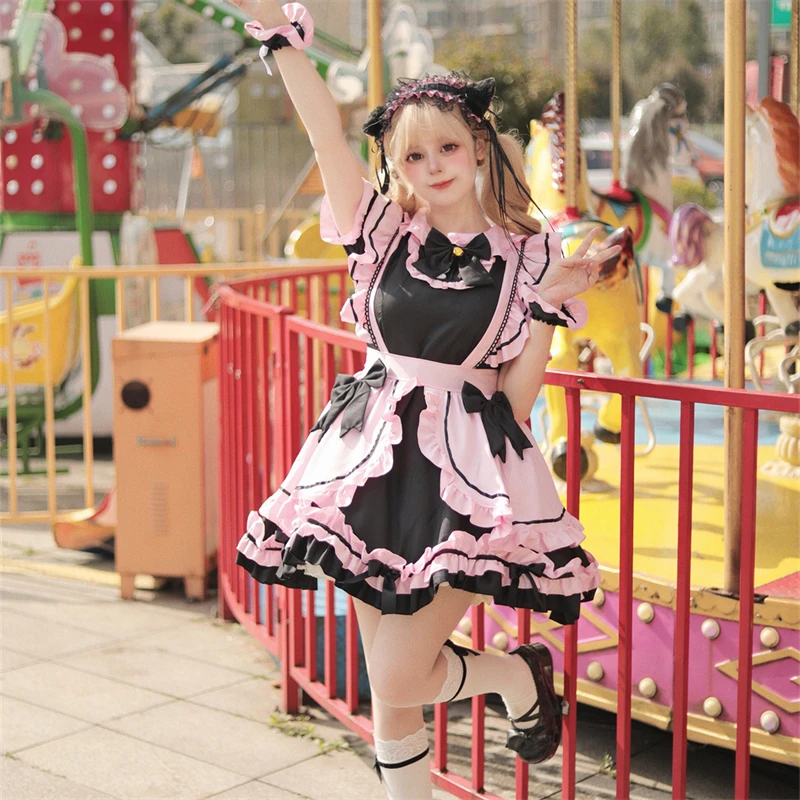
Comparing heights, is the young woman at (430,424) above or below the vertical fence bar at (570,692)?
above

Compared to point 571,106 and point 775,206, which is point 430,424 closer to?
point 571,106

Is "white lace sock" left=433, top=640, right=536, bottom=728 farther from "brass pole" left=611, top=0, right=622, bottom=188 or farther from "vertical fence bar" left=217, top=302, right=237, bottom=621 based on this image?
"brass pole" left=611, top=0, right=622, bottom=188

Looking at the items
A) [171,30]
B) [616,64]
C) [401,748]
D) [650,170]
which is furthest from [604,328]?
[171,30]

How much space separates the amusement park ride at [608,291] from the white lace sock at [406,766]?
0.86 metres

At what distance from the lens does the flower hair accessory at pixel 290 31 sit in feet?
7.86

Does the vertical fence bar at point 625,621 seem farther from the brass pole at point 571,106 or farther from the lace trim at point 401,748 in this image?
the brass pole at point 571,106

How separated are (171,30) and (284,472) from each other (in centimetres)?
3566

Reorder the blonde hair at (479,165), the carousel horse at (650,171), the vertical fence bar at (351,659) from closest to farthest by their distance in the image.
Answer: the blonde hair at (479,165), the vertical fence bar at (351,659), the carousel horse at (650,171)

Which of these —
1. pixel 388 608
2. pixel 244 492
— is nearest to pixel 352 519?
pixel 388 608

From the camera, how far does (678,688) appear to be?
2412mm

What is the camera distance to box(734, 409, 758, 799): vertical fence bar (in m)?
2.23

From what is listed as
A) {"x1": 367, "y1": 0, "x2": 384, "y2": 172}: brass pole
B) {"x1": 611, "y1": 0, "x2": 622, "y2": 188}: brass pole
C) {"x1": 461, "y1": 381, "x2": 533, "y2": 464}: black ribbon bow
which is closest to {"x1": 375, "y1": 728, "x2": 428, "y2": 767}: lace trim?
{"x1": 461, "y1": 381, "x2": 533, "y2": 464}: black ribbon bow

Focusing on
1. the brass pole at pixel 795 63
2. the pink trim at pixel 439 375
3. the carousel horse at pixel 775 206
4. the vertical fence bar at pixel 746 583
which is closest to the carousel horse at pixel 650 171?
the carousel horse at pixel 775 206

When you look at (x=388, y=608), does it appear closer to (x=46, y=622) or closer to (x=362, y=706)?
(x=362, y=706)
